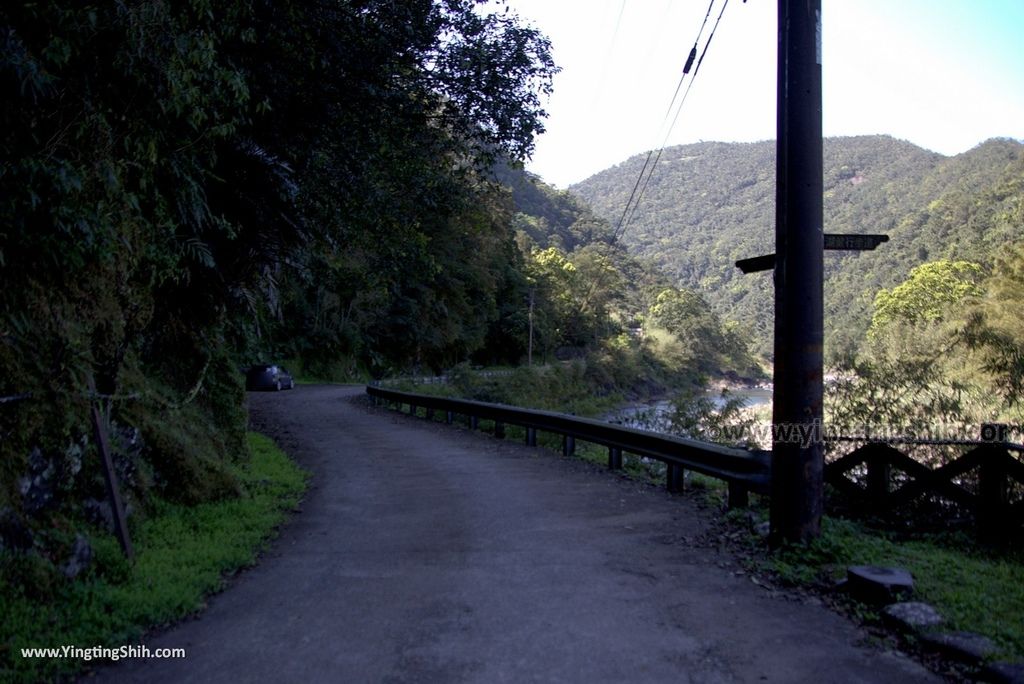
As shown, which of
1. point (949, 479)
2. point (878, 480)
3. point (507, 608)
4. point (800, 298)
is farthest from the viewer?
point (878, 480)

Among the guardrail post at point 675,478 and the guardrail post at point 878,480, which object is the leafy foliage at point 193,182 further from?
the guardrail post at point 878,480

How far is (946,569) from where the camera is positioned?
545cm

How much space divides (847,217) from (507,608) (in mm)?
139752

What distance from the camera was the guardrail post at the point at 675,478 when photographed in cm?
914

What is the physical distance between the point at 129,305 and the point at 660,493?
19.8ft

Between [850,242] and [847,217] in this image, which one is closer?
[850,242]

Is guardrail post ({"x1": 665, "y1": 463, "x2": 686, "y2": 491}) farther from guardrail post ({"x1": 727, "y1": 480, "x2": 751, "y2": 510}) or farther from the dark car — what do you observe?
the dark car

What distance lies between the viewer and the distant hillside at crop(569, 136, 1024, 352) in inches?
3088

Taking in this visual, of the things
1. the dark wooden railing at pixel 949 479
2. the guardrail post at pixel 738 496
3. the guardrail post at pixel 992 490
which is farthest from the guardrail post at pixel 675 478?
the guardrail post at pixel 992 490

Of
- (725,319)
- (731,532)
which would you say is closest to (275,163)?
(731,532)

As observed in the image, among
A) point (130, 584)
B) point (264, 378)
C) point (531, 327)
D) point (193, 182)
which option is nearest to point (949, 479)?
point (130, 584)

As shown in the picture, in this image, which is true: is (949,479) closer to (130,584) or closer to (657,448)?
(657,448)

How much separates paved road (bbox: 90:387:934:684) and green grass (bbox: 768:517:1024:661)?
505mm

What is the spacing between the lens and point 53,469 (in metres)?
5.68
